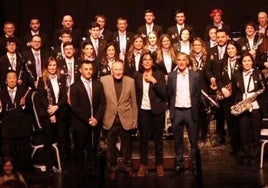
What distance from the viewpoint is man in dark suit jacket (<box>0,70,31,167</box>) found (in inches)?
360

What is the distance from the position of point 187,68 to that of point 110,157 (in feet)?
5.75

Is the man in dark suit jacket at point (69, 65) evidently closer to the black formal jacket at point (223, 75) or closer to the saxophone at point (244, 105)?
the black formal jacket at point (223, 75)

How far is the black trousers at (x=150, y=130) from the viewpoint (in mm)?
8922

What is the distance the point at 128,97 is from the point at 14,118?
5.83ft

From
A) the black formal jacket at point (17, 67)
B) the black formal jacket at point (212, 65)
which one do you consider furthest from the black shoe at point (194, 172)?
the black formal jacket at point (17, 67)

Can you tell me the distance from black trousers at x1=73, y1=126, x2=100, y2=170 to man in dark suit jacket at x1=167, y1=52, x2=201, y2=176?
1197 millimetres

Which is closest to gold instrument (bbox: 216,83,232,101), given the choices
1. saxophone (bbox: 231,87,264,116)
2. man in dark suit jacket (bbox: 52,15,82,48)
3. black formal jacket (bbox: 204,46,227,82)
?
black formal jacket (bbox: 204,46,227,82)

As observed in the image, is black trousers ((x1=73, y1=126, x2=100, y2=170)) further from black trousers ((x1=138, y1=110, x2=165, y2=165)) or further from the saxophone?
the saxophone

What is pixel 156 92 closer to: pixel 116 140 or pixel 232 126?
pixel 116 140

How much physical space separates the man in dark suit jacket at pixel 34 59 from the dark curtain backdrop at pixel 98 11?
328 cm

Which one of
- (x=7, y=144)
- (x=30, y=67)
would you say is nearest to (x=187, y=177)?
(x=7, y=144)

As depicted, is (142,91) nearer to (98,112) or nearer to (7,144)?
(98,112)

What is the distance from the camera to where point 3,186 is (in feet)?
24.4

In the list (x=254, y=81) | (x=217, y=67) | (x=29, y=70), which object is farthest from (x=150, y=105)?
(x=29, y=70)
